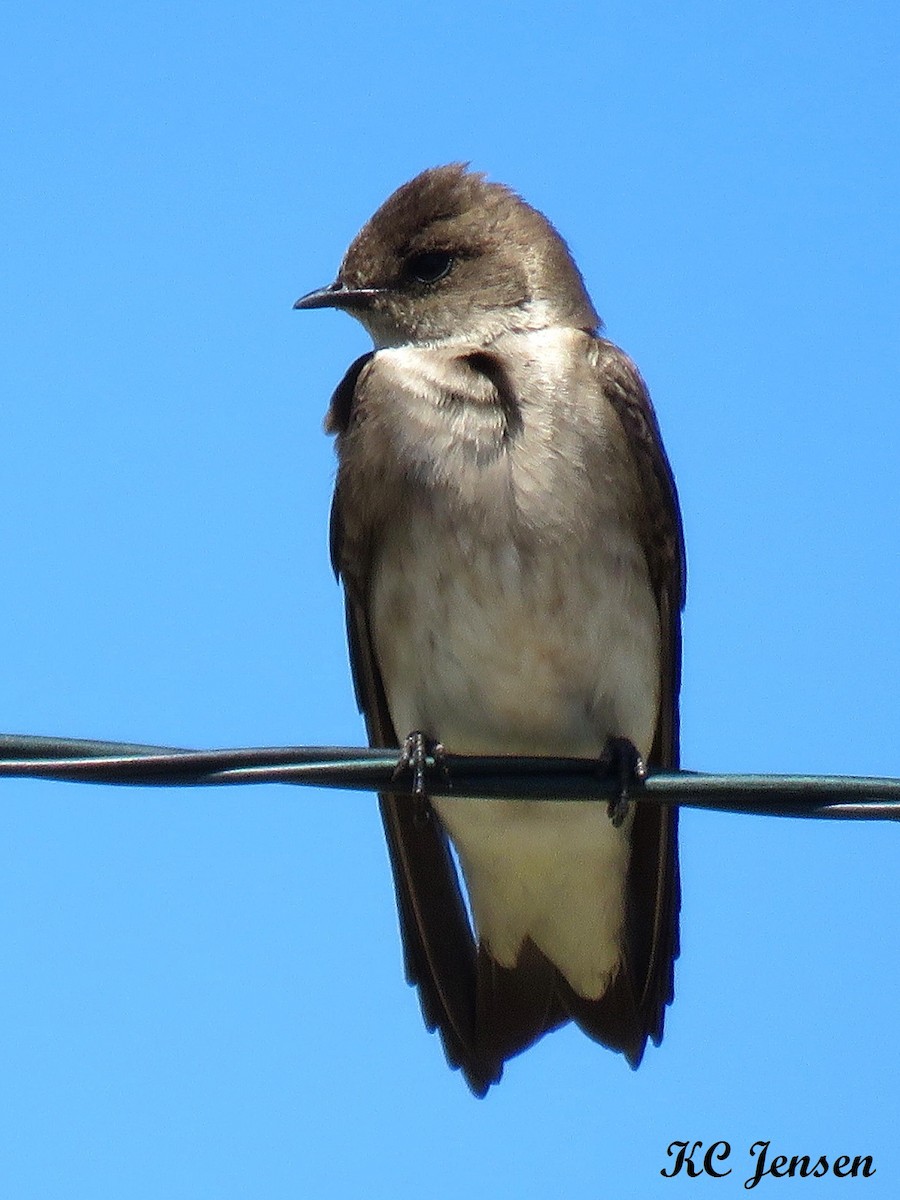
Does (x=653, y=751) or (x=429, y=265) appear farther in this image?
(x=429, y=265)

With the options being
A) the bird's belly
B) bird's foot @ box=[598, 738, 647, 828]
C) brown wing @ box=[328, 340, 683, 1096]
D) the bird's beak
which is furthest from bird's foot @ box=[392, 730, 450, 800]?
the bird's beak

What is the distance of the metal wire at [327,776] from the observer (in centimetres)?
324

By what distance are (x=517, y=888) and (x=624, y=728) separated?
2.73ft

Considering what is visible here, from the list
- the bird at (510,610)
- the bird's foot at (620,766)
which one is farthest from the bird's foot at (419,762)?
the bird's foot at (620,766)

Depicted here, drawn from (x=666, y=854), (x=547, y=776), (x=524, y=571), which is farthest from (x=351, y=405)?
(x=547, y=776)

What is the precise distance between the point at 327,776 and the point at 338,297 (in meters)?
3.19

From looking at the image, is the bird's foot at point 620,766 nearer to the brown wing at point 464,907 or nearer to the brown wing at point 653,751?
the brown wing at point 653,751

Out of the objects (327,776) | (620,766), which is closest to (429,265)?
(620,766)

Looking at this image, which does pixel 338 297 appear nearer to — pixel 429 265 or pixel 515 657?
pixel 429 265

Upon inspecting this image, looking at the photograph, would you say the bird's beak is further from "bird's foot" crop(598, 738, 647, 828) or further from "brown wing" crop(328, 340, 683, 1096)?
"bird's foot" crop(598, 738, 647, 828)

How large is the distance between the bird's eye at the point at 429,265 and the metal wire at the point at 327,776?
9.40ft

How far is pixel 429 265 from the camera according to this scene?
20.6ft

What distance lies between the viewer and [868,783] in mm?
3393

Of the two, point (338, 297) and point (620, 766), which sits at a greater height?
A: point (338, 297)
